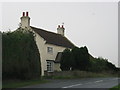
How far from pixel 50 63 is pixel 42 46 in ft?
11.0

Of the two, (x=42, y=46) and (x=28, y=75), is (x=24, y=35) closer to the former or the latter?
(x=28, y=75)

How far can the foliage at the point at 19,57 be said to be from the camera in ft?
65.1

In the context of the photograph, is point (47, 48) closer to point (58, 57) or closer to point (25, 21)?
point (58, 57)

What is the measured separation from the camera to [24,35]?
74.4ft

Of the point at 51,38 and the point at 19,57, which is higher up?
the point at 51,38

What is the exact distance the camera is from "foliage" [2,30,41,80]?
1983 cm

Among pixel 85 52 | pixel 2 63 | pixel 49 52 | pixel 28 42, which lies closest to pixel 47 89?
pixel 2 63

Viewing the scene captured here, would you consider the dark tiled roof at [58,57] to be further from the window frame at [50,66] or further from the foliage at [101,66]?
the foliage at [101,66]

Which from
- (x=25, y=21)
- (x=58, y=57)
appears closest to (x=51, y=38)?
(x=58, y=57)

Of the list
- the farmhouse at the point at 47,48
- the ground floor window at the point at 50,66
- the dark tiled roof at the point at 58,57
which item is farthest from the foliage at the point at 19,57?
the dark tiled roof at the point at 58,57

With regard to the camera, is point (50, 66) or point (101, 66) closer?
point (50, 66)

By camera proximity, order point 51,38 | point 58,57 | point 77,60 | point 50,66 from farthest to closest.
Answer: point 51,38, point 58,57, point 50,66, point 77,60

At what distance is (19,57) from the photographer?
21.0m

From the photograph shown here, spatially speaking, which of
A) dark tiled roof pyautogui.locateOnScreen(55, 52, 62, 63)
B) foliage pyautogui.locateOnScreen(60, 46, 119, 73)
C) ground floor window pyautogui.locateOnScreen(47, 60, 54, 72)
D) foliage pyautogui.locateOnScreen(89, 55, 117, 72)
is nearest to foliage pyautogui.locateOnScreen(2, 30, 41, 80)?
foliage pyautogui.locateOnScreen(60, 46, 119, 73)
